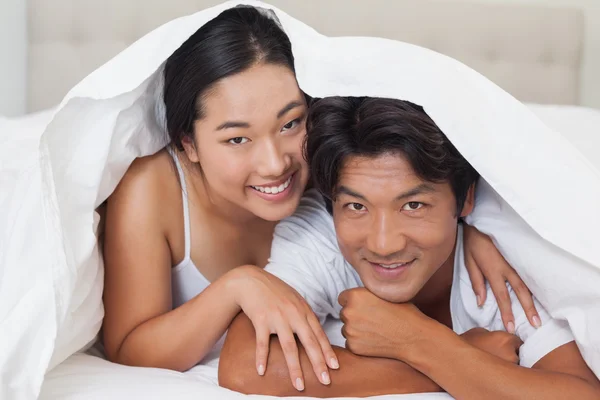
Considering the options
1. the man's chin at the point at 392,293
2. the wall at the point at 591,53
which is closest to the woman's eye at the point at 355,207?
the man's chin at the point at 392,293

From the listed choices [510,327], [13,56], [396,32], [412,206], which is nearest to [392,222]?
[412,206]

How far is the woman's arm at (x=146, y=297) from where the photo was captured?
1.18 meters

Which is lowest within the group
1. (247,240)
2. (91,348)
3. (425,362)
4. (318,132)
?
(91,348)

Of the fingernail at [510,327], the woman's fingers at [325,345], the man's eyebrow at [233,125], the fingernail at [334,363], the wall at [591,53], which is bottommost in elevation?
the fingernail at [334,363]

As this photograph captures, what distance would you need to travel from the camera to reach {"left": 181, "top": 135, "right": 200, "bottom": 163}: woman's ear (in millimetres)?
1317

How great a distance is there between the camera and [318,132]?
1148 mm

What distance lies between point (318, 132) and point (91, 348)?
0.63 meters

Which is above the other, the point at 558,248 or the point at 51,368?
the point at 558,248

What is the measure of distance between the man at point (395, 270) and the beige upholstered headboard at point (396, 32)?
116 cm

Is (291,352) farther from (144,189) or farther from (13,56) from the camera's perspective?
(13,56)

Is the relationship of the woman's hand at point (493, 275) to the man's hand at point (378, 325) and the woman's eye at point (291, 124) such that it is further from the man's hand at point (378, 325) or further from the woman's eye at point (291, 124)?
the woman's eye at point (291, 124)

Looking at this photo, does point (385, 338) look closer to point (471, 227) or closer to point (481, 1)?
point (471, 227)

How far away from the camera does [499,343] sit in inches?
43.4

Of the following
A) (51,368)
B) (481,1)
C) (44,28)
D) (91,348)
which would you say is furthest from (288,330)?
(481,1)
